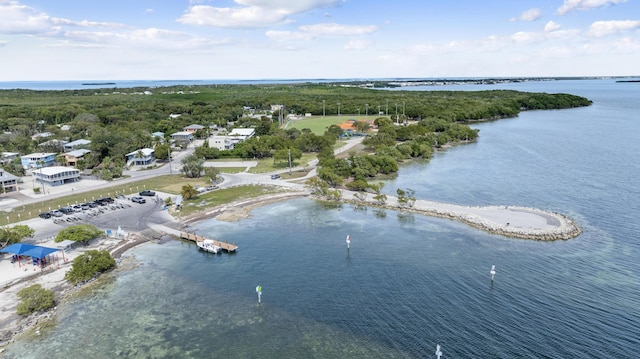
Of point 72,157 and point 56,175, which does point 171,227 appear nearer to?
point 56,175

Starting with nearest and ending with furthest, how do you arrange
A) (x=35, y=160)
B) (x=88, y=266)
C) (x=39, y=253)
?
1. (x=88, y=266)
2. (x=39, y=253)
3. (x=35, y=160)

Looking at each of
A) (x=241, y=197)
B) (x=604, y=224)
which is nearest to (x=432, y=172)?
(x=604, y=224)

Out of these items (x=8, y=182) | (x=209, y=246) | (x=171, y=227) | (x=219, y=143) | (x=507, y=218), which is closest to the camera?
(x=209, y=246)

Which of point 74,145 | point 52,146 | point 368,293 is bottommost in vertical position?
point 368,293

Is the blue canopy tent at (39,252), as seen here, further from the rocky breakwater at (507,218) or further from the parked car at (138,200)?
the rocky breakwater at (507,218)

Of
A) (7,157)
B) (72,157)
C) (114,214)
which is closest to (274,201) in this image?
(114,214)

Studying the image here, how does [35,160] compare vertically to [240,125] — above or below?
below
